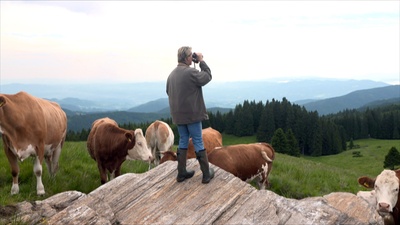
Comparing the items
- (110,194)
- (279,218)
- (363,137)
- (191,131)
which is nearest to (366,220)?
(279,218)

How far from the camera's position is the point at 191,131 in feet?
28.9

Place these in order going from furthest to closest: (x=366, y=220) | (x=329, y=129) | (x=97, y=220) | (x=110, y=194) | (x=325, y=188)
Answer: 1. (x=329, y=129)
2. (x=325, y=188)
3. (x=366, y=220)
4. (x=110, y=194)
5. (x=97, y=220)

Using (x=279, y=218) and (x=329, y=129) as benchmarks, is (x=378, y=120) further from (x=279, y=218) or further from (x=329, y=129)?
(x=279, y=218)

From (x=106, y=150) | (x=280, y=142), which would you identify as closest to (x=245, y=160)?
(x=106, y=150)

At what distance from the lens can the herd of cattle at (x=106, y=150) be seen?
9.68 meters

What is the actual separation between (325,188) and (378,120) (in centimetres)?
14576

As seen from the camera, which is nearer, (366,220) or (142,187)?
(142,187)

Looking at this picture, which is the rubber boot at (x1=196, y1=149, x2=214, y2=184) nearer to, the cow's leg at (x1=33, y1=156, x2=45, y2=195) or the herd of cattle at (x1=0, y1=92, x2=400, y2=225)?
the herd of cattle at (x1=0, y1=92, x2=400, y2=225)

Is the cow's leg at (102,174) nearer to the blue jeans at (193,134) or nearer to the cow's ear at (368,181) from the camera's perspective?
the blue jeans at (193,134)

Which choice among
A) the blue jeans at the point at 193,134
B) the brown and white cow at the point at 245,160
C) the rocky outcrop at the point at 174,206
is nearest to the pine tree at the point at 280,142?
the brown and white cow at the point at 245,160

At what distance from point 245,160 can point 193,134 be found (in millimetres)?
4097

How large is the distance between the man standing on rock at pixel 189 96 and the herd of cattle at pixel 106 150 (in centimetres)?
283

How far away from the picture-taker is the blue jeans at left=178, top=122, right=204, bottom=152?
8.75 metres

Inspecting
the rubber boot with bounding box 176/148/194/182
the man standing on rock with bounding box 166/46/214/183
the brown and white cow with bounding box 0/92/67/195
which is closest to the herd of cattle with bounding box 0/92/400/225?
the brown and white cow with bounding box 0/92/67/195
